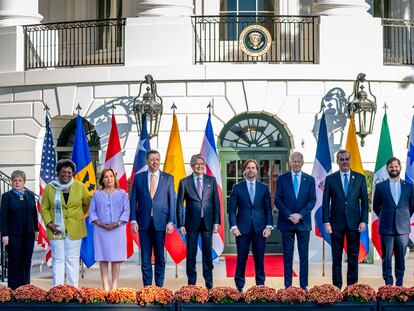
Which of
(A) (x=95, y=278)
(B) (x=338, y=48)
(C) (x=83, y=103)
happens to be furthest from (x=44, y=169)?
(B) (x=338, y=48)

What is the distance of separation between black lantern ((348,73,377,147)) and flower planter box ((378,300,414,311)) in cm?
996

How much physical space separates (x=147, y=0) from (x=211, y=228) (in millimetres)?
8313

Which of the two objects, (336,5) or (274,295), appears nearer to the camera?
(274,295)

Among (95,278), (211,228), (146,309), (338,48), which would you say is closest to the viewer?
(146,309)

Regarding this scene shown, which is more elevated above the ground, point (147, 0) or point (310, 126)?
point (147, 0)

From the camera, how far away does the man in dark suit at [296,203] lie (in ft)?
41.9

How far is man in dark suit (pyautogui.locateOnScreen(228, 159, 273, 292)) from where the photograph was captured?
41.5 ft

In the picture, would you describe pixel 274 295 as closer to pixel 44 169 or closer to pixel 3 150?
pixel 44 169

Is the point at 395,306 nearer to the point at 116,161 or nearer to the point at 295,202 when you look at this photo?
the point at 295,202

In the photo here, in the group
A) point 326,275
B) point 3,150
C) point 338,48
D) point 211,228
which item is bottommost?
point 326,275

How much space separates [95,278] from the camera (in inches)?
622

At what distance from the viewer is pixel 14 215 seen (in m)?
12.8

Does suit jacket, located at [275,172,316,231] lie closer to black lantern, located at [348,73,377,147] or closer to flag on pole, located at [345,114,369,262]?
flag on pole, located at [345,114,369,262]

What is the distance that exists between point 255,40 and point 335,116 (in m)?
2.51
